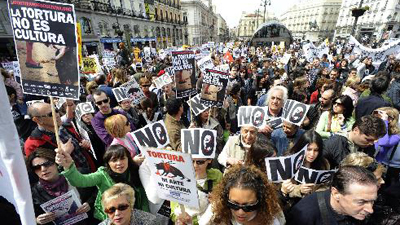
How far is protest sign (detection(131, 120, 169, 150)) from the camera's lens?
2.76m

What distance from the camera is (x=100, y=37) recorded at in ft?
93.0

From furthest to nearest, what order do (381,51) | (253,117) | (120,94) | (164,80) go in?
(381,51) < (164,80) < (120,94) < (253,117)

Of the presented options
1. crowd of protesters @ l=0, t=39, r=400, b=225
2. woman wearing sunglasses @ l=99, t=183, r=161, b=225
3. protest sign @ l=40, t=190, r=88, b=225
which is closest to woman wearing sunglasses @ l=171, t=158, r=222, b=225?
crowd of protesters @ l=0, t=39, r=400, b=225

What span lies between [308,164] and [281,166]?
2.11 feet

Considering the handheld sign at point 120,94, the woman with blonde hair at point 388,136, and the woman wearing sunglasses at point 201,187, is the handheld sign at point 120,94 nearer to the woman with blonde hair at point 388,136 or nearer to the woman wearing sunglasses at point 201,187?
the woman wearing sunglasses at point 201,187

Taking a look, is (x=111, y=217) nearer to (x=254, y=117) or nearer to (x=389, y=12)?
(x=254, y=117)

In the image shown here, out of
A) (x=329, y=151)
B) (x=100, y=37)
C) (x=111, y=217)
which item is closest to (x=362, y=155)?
(x=329, y=151)

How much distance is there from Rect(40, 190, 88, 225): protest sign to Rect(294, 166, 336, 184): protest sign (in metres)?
2.36

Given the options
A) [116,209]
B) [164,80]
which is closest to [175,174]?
[116,209]

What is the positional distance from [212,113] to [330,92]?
2379mm

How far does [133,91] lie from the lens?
498 cm

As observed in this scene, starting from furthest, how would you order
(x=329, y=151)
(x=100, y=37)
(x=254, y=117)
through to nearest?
(x=100, y=37) → (x=254, y=117) → (x=329, y=151)

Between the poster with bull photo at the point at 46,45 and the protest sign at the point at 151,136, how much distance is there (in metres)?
0.92

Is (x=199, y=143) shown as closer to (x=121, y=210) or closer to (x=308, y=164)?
(x=121, y=210)
